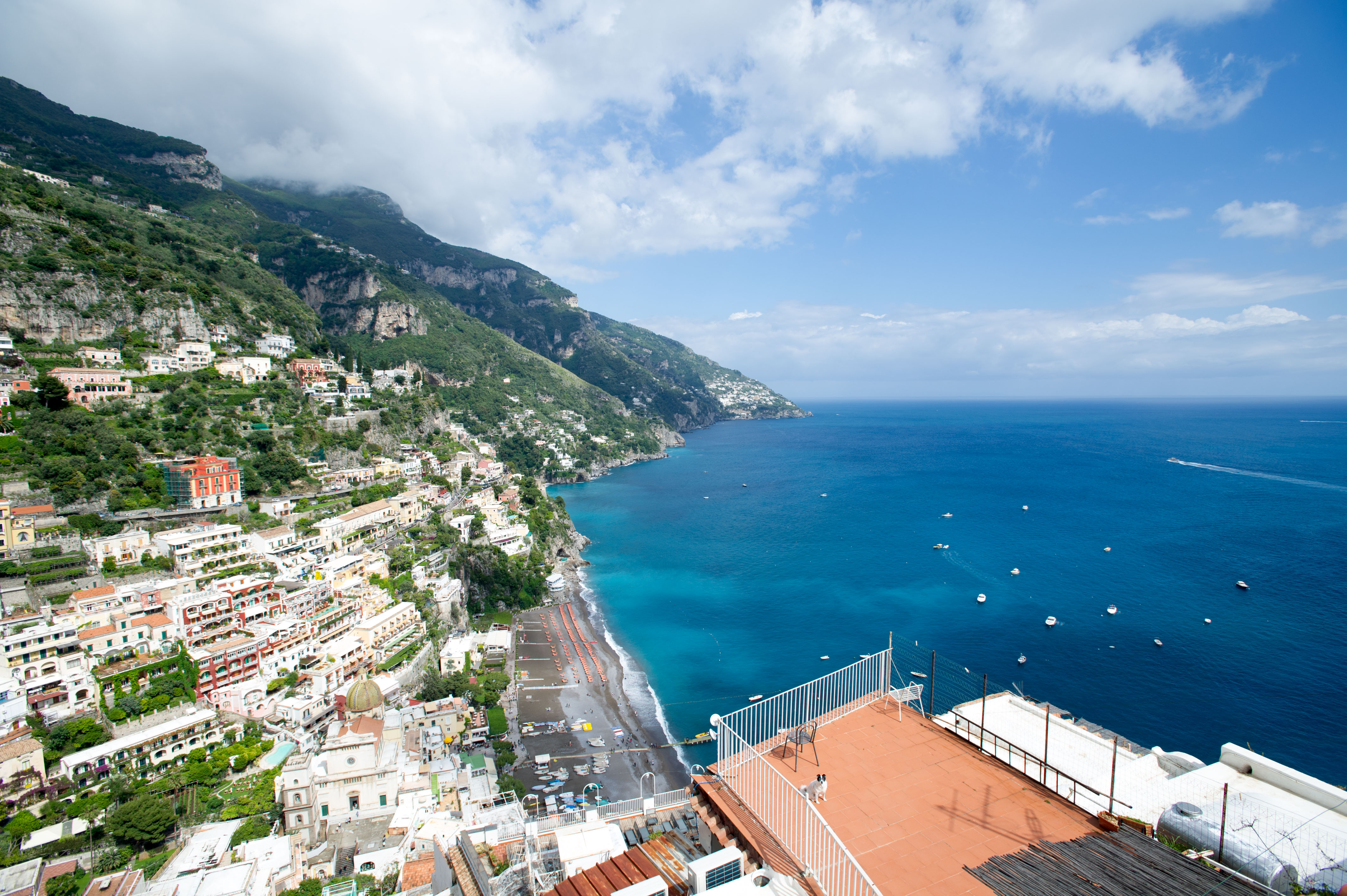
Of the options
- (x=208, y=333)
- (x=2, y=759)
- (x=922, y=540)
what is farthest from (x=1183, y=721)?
(x=208, y=333)

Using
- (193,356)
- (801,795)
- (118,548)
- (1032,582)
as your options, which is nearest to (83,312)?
(193,356)

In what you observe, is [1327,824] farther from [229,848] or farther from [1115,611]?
[1115,611]

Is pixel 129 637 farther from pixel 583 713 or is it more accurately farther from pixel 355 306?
pixel 355 306

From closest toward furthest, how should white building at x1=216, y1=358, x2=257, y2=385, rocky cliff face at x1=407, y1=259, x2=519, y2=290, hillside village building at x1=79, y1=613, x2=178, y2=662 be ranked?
hillside village building at x1=79, y1=613, x2=178, y2=662 → white building at x1=216, y1=358, x2=257, y2=385 → rocky cliff face at x1=407, y1=259, x2=519, y2=290

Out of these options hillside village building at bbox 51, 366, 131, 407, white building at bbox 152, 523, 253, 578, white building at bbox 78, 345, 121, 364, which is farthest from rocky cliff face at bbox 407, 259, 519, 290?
white building at bbox 152, 523, 253, 578

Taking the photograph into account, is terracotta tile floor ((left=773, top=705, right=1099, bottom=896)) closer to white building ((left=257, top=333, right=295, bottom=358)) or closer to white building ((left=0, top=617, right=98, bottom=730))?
white building ((left=0, top=617, right=98, bottom=730))

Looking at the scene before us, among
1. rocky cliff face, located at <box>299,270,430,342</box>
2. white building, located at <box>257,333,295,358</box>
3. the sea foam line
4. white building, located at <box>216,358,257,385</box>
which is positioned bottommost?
the sea foam line
